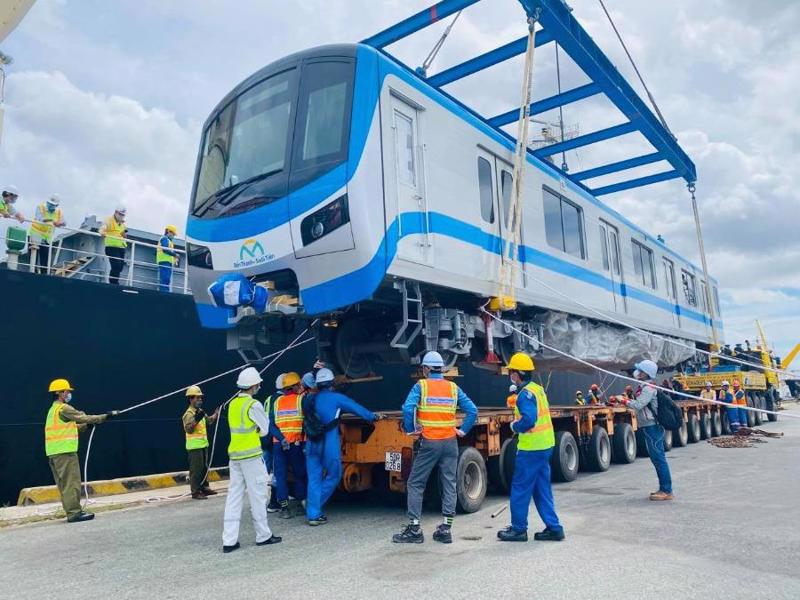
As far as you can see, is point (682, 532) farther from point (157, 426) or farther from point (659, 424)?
point (157, 426)

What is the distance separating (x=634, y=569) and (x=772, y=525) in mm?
2164

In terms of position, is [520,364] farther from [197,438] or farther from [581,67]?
[581,67]

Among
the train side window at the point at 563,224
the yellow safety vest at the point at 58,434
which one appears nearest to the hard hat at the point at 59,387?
the yellow safety vest at the point at 58,434

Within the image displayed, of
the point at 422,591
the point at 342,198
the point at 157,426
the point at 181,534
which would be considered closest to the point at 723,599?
the point at 422,591

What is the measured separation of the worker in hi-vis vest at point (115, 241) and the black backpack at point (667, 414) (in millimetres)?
7378

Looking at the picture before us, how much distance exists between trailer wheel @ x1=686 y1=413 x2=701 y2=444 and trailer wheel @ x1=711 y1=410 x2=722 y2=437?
5.10ft

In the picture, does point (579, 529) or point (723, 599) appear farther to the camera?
point (579, 529)

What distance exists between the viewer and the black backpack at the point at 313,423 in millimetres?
6031

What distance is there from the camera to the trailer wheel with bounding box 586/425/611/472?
9.34 m

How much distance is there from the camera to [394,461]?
6008 millimetres

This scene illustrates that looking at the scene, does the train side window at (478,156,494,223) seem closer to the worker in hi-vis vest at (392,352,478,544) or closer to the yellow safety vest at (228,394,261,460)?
the worker in hi-vis vest at (392,352,478,544)

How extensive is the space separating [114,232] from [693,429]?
12.9m

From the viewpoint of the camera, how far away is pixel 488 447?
6777mm

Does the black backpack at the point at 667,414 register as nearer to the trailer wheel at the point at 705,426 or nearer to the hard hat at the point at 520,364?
the hard hat at the point at 520,364
